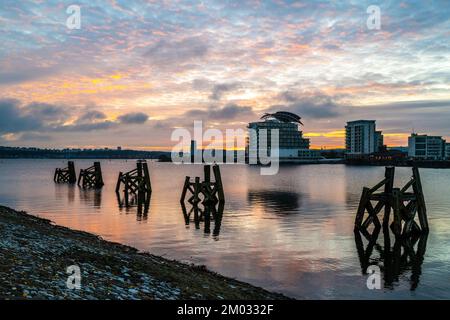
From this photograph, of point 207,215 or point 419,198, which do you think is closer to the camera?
point 419,198

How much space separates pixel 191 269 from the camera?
1688cm

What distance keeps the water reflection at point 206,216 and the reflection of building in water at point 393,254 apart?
893 centimetres

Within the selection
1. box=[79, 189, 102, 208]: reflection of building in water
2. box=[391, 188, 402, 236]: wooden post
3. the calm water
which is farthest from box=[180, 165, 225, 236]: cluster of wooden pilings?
box=[391, 188, 402, 236]: wooden post

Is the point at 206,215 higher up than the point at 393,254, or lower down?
higher up

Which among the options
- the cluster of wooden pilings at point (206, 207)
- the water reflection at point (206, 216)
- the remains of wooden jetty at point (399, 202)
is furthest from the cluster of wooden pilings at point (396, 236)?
the cluster of wooden pilings at point (206, 207)

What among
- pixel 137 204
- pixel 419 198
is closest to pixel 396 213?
pixel 419 198

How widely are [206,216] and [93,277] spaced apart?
22.9 m

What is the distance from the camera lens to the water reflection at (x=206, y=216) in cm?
2967

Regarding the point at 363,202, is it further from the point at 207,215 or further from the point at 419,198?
the point at 207,215

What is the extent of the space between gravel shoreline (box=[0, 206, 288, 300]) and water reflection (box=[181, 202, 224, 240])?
11.1 meters

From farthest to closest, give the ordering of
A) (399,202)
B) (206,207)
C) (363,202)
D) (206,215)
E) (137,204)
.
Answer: (137,204) < (206,207) < (206,215) < (363,202) < (399,202)

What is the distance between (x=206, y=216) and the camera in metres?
34.7
